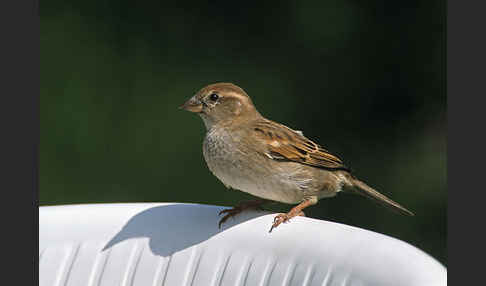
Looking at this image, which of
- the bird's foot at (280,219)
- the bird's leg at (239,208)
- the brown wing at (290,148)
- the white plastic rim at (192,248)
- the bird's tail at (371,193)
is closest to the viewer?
the white plastic rim at (192,248)

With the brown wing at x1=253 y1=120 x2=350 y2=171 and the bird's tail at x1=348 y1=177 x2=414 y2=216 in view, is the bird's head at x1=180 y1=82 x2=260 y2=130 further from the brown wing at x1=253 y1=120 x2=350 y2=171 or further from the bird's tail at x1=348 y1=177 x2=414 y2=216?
the bird's tail at x1=348 y1=177 x2=414 y2=216

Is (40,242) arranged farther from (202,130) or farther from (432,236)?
(432,236)

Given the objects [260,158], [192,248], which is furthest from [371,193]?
[192,248]

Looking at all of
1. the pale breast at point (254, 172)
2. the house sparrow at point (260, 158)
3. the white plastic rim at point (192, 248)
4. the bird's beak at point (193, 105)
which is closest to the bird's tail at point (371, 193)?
the house sparrow at point (260, 158)

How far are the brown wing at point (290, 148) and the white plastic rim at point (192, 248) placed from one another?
0.24 meters

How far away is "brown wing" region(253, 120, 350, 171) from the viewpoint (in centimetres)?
267

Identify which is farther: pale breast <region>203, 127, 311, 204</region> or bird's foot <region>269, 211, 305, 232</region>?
pale breast <region>203, 127, 311, 204</region>

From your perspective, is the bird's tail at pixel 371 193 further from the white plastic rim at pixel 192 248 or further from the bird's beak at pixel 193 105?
the bird's beak at pixel 193 105

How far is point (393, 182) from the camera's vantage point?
439 centimetres

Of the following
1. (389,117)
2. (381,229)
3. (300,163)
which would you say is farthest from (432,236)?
(300,163)

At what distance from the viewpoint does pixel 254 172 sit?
8.50ft

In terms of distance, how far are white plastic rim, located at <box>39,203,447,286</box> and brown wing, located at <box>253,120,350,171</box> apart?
0.78 feet

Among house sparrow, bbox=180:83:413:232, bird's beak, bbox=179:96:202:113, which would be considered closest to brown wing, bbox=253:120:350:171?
house sparrow, bbox=180:83:413:232

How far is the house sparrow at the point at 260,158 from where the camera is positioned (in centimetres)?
261
